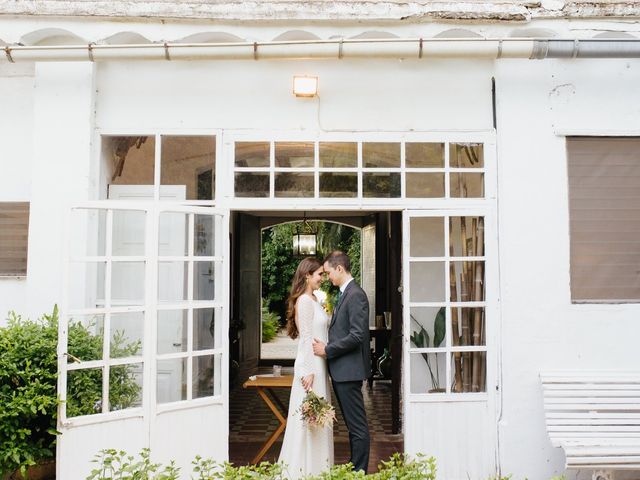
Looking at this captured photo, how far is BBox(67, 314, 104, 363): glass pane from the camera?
173 inches

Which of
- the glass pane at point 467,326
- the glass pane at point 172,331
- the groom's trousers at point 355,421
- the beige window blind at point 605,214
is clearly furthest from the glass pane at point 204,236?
the beige window blind at point 605,214

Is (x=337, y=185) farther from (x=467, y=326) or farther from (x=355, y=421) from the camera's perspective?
(x=355, y=421)

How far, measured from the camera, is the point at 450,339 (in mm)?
5180

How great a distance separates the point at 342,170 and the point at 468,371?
206 cm

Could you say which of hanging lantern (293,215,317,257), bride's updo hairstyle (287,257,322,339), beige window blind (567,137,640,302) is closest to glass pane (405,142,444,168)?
beige window blind (567,137,640,302)

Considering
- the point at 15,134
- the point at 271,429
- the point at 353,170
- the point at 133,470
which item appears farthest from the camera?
the point at 271,429

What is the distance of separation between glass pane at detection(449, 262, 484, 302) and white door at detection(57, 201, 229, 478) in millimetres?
1969

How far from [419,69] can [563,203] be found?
171cm

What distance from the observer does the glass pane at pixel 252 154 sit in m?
5.28

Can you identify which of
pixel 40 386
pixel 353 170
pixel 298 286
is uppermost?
pixel 353 170

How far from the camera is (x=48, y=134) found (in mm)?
5160

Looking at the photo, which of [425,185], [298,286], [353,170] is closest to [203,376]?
[298,286]

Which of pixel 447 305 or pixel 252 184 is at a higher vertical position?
pixel 252 184

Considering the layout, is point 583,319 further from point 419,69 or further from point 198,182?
point 198,182
